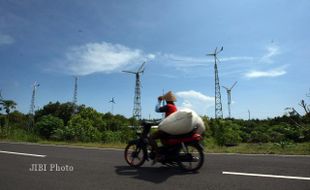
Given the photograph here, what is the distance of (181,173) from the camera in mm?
5926

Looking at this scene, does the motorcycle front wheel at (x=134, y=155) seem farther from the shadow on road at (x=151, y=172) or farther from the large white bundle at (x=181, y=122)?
the large white bundle at (x=181, y=122)

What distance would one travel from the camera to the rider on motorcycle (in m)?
A: 6.37

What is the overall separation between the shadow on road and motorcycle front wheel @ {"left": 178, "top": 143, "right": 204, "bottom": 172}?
0.25 meters

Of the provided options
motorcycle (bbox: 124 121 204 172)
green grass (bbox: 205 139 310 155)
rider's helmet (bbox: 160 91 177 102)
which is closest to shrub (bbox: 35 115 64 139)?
green grass (bbox: 205 139 310 155)

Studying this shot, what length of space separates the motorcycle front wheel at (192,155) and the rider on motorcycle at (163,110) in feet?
1.58

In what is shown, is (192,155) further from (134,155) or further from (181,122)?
(134,155)

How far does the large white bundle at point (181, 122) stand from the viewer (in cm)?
600

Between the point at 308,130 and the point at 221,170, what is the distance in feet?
31.0

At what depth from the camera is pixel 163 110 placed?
256 inches

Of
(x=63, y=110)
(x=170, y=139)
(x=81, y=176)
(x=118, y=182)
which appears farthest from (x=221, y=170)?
(x=63, y=110)

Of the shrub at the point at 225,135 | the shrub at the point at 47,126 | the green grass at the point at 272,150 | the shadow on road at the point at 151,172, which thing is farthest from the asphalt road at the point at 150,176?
the shrub at the point at 47,126

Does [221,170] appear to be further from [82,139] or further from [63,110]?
[63,110]

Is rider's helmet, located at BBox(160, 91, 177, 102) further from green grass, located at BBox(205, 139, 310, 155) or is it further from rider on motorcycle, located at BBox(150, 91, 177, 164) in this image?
green grass, located at BBox(205, 139, 310, 155)

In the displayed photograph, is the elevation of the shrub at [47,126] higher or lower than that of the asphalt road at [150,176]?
higher
